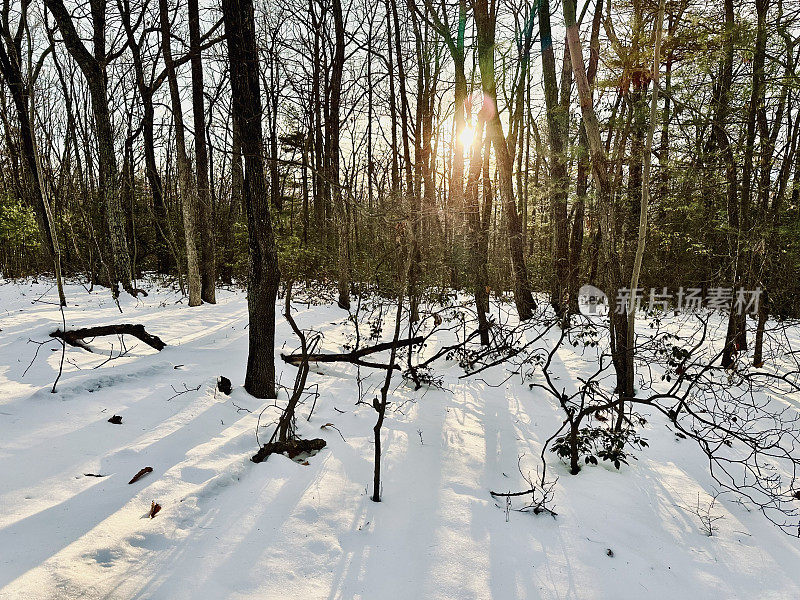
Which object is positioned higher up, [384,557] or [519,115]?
[519,115]

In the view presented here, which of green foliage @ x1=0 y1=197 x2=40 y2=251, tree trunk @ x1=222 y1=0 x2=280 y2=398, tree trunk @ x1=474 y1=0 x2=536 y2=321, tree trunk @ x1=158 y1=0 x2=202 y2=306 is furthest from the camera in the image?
green foliage @ x1=0 y1=197 x2=40 y2=251

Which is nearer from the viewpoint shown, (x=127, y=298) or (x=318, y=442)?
(x=318, y=442)

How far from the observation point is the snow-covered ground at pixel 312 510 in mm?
2113

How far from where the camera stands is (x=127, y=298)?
993cm

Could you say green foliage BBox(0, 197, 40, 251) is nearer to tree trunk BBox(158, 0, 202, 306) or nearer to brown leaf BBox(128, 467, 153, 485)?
tree trunk BBox(158, 0, 202, 306)

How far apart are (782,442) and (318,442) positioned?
5353 millimetres

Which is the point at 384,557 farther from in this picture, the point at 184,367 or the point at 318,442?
the point at 184,367

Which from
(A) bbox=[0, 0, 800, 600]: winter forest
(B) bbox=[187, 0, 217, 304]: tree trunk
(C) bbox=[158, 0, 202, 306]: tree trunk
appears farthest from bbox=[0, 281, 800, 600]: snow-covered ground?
(B) bbox=[187, 0, 217, 304]: tree trunk

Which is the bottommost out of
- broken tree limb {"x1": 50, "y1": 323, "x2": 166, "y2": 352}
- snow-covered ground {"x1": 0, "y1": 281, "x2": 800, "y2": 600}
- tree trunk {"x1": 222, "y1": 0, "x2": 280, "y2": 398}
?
snow-covered ground {"x1": 0, "y1": 281, "x2": 800, "y2": 600}

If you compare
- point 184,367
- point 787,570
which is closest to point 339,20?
point 184,367

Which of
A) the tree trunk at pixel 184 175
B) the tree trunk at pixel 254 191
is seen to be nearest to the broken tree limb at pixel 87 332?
the tree trunk at pixel 254 191

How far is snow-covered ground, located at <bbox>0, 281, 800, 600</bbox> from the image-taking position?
Result: 2113mm

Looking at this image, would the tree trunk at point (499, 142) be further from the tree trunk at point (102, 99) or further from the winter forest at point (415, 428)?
the tree trunk at point (102, 99)

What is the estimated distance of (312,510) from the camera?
2.71 m
